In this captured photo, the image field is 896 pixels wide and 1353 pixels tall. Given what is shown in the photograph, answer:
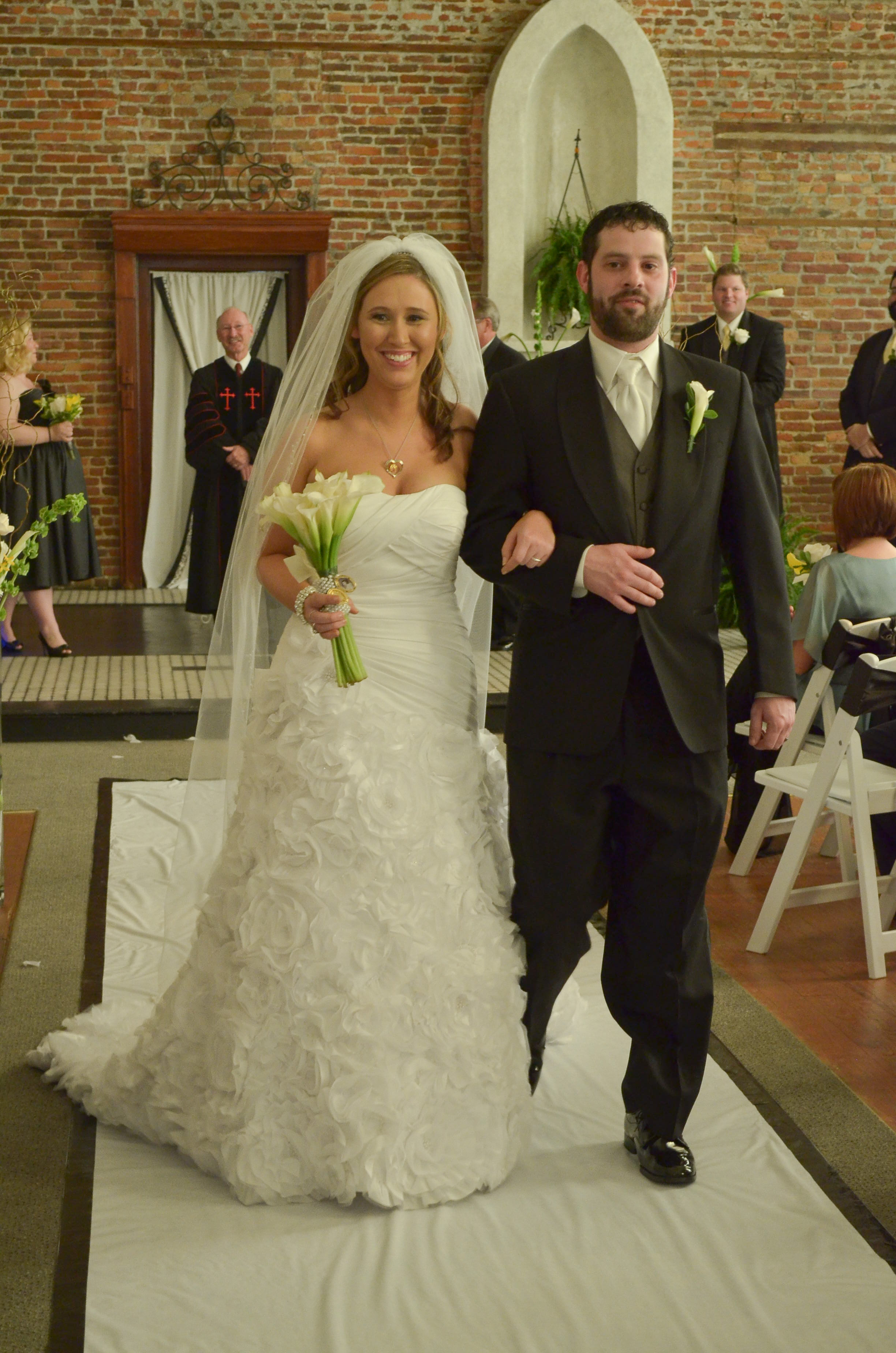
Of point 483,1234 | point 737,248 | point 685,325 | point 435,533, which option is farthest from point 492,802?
point 685,325

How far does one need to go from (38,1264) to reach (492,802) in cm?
119

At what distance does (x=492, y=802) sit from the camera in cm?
287

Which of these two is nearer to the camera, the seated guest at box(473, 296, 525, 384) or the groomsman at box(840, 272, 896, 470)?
the seated guest at box(473, 296, 525, 384)

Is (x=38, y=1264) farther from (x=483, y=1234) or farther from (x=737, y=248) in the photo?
(x=737, y=248)

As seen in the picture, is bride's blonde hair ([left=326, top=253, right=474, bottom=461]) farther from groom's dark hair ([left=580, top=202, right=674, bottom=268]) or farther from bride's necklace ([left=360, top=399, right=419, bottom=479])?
groom's dark hair ([left=580, top=202, right=674, bottom=268])

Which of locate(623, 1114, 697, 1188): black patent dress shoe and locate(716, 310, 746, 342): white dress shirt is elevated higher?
locate(716, 310, 746, 342): white dress shirt

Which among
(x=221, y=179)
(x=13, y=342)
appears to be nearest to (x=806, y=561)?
(x=13, y=342)

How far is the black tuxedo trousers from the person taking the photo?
2.51 meters

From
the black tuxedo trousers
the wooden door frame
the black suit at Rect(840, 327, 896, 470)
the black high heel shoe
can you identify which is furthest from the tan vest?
the wooden door frame

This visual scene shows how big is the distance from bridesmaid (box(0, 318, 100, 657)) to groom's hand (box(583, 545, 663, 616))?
17.0ft

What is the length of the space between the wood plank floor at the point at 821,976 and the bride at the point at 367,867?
0.96m

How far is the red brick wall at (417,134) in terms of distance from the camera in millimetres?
9953

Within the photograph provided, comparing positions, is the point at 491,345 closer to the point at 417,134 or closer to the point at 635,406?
the point at 417,134

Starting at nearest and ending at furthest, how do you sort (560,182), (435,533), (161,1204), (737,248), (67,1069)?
(161,1204), (435,533), (67,1069), (737,248), (560,182)
